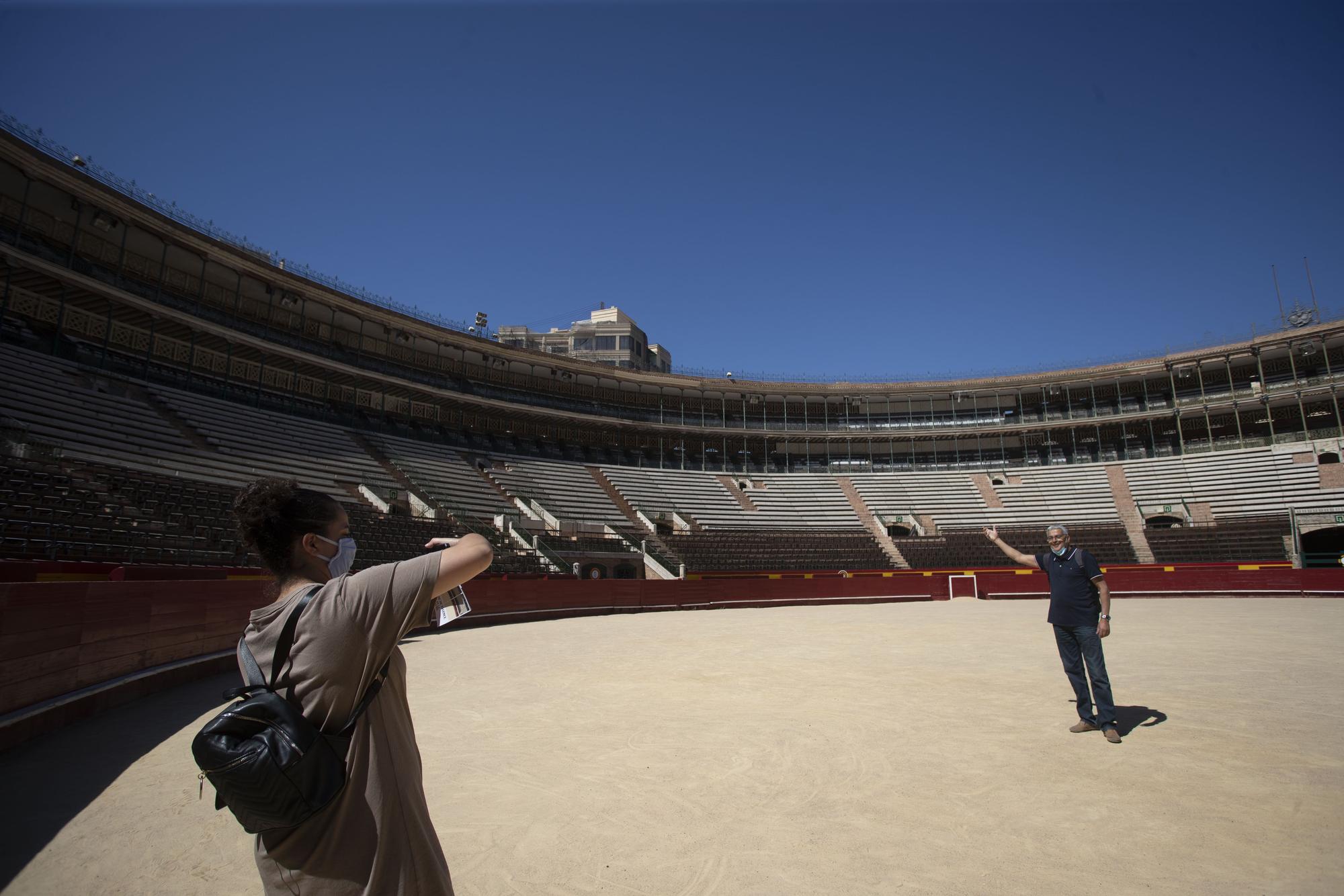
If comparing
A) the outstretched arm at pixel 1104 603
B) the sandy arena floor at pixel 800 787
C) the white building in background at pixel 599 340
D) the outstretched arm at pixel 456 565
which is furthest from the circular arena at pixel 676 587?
the white building in background at pixel 599 340

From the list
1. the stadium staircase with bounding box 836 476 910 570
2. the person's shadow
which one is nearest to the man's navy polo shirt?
the person's shadow

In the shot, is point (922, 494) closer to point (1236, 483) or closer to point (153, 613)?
point (1236, 483)

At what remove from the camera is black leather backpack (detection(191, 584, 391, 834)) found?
1.67 metres

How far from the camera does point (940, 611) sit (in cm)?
2117

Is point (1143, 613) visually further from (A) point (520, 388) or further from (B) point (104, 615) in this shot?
(A) point (520, 388)

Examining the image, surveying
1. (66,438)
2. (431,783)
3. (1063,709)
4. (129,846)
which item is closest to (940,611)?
(1063,709)

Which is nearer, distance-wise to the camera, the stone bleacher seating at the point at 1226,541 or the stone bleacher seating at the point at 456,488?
the stone bleacher seating at the point at 456,488

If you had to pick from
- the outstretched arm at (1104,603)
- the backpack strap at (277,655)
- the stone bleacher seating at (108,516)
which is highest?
the stone bleacher seating at (108,516)

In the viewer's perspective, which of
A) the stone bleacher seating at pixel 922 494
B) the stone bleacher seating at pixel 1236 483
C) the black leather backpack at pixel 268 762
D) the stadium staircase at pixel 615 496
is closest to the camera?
the black leather backpack at pixel 268 762

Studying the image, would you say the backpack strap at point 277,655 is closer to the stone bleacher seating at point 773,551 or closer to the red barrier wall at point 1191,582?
the stone bleacher seating at point 773,551

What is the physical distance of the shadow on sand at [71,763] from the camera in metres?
4.12

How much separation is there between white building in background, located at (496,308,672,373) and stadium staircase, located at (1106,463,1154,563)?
42217 millimetres

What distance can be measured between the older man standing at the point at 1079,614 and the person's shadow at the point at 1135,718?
0.79 feet

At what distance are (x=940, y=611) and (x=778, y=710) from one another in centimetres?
1588
